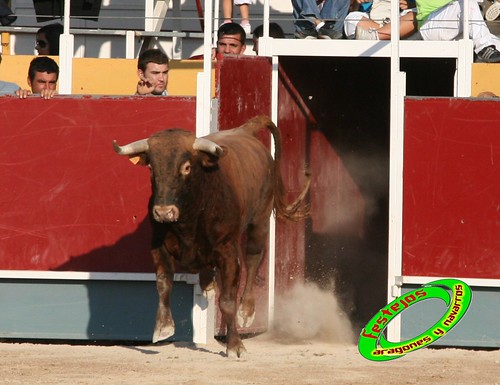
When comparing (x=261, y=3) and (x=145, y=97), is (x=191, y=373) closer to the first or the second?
(x=145, y=97)

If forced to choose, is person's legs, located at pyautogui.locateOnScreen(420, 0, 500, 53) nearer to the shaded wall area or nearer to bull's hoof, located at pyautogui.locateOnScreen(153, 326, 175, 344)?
the shaded wall area

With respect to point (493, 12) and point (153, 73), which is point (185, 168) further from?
point (493, 12)

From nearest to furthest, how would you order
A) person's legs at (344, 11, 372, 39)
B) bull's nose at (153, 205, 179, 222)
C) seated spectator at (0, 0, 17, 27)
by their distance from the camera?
bull's nose at (153, 205, 179, 222) < person's legs at (344, 11, 372, 39) < seated spectator at (0, 0, 17, 27)

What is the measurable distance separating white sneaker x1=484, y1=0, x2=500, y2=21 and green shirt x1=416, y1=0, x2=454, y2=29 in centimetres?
71

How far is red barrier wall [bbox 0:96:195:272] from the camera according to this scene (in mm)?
10578

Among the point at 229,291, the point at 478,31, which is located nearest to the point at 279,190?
the point at 229,291

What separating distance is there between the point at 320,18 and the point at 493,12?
5.49 ft

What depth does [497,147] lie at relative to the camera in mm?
10547

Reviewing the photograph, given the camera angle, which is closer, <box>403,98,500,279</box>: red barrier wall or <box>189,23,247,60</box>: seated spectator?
<box>403,98,500,279</box>: red barrier wall

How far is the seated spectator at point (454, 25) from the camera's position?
11.9m

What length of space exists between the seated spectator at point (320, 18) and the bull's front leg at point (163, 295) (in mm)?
Result: 3059

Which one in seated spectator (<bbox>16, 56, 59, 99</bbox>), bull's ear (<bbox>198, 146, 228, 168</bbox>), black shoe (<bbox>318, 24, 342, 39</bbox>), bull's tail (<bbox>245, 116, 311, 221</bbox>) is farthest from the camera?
black shoe (<bbox>318, 24, 342, 39</bbox>)

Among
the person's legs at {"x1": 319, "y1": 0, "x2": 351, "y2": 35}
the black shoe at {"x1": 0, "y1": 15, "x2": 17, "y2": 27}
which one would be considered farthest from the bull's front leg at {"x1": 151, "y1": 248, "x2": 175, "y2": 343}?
the black shoe at {"x1": 0, "y1": 15, "x2": 17, "y2": 27}

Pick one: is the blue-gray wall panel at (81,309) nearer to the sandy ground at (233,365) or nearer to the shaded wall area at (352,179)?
the sandy ground at (233,365)
